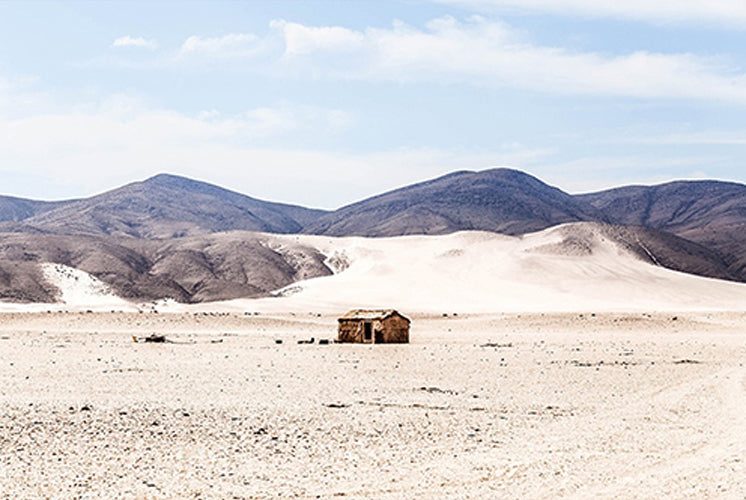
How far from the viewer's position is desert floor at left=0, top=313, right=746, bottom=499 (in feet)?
30.3

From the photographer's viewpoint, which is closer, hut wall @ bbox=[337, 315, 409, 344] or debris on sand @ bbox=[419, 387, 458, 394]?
debris on sand @ bbox=[419, 387, 458, 394]

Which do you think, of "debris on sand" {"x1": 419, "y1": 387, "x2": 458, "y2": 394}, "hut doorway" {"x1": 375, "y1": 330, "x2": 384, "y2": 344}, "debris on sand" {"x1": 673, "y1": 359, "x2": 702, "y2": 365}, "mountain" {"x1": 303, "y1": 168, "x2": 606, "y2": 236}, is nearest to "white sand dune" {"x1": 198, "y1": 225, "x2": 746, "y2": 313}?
"hut doorway" {"x1": 375, "y1": 330, "x2": 384, "y2": 344}

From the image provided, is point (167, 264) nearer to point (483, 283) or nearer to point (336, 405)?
point (483, 283)

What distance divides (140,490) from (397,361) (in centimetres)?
1555

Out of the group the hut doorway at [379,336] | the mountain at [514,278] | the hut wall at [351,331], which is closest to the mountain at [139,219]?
the mountain at [514,278]

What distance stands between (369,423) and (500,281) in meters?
55.4

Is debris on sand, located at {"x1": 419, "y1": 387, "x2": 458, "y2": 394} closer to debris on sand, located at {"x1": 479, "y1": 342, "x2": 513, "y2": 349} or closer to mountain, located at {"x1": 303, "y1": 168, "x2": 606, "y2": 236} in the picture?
debris on sand, located at {"x1": 479, "y1": 342, "x2": 513, "y2": 349}

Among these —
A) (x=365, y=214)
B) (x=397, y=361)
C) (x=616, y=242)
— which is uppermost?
(x=365, y=214)

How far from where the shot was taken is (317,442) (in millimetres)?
11422

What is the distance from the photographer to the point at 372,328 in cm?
3089

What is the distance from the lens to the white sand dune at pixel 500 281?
57.6 meters

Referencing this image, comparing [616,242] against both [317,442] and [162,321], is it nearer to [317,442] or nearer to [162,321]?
[162,321]

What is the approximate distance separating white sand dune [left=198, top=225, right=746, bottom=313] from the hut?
70.8ft

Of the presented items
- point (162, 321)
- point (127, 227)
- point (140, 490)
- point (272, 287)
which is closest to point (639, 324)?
point (162, 321)
